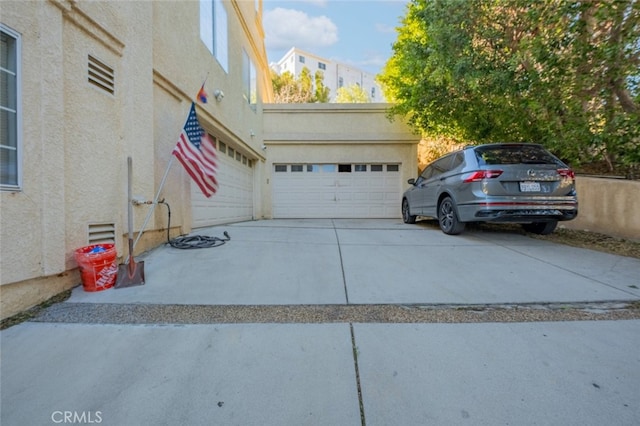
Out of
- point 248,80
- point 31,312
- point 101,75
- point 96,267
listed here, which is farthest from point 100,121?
point 248,80

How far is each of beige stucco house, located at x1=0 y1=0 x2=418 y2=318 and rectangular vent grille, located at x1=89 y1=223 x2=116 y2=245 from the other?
14mm

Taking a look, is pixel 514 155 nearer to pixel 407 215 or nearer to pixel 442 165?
pixel 442 165

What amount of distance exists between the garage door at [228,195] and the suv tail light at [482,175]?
5570mm

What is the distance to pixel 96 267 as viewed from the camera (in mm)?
3221

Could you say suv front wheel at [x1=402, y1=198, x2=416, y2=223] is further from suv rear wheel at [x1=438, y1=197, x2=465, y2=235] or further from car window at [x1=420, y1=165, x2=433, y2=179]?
suv rear wheel at [x1=438, y1=197, x2=465, y2=235]

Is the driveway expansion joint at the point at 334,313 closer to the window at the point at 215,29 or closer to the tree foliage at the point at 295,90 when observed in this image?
the window at the point at 215,29

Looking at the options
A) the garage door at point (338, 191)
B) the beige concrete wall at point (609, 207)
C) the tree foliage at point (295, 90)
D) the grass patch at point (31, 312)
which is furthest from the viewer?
the tree foliage at point (295, 90)

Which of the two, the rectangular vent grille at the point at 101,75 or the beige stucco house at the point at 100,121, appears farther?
the rectangular vent grille at the point at 101,75

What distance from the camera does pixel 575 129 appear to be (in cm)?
540

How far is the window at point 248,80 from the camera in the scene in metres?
9.49

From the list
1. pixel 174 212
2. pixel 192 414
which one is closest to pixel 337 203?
pixel 174 212

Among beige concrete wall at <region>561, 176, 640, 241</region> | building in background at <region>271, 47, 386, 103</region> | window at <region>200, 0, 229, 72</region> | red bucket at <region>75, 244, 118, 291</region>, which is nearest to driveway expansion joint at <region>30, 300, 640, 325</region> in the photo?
red bucket at <region>75, 244, 118, 291</region>

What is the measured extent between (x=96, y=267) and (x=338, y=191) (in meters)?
8.87

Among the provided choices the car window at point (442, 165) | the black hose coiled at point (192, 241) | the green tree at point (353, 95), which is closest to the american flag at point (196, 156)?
the black hose coiled at point (192, 241)
